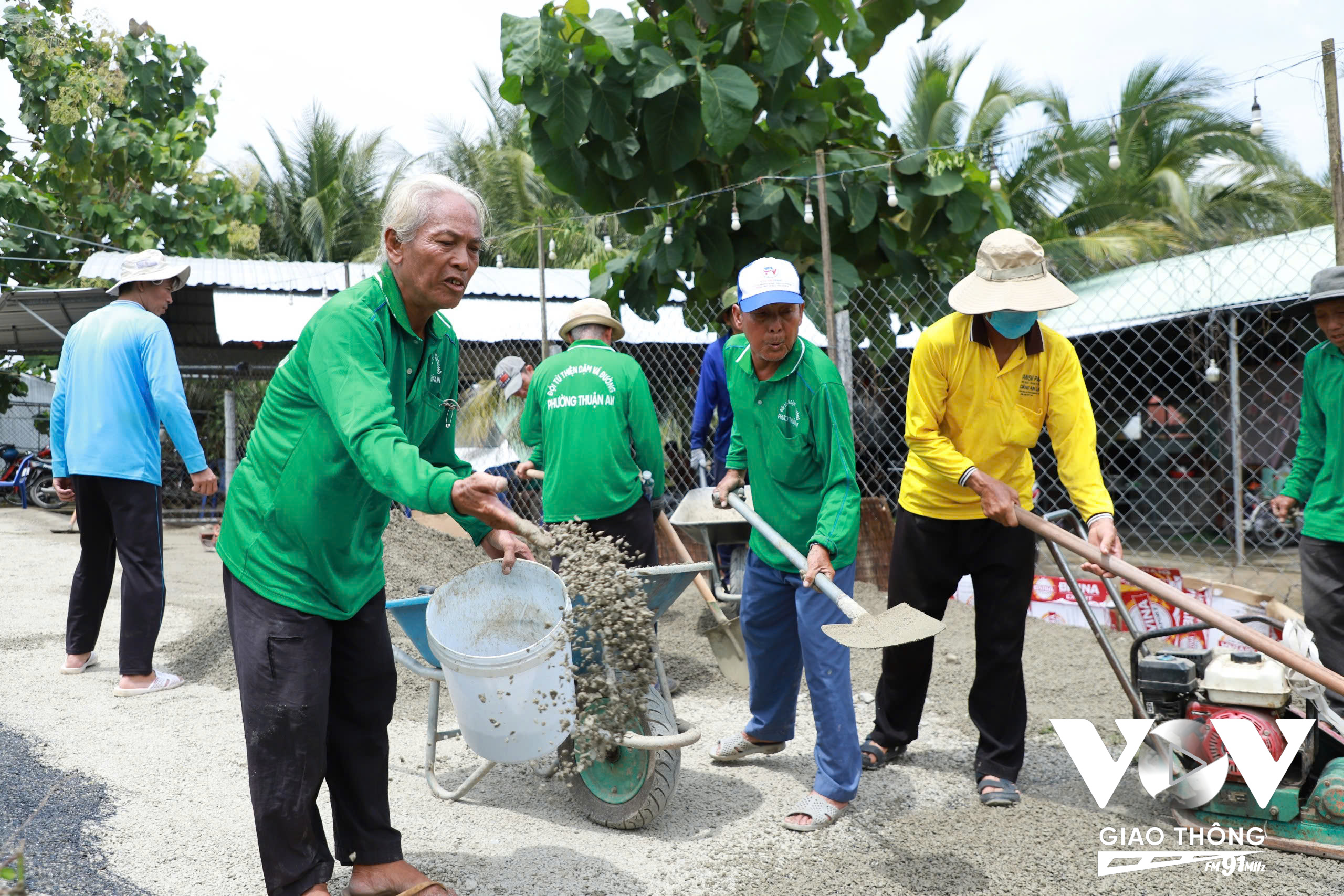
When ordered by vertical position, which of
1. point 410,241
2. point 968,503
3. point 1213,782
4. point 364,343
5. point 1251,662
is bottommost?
point 1213,782

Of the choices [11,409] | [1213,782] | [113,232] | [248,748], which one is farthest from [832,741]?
[11,409]

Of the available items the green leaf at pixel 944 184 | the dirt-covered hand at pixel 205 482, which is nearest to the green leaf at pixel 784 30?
the green leaf at pixel 944 184

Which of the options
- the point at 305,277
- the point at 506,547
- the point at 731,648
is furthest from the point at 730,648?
the point at 305,277

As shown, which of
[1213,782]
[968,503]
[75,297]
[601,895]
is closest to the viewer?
[601,895]

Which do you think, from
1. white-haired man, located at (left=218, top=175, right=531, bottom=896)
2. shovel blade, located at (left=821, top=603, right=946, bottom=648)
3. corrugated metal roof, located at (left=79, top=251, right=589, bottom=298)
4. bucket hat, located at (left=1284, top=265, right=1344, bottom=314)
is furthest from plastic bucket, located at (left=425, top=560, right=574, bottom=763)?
corrugated metal roof, located at (left=79, top=251, right=589, bottom=298)

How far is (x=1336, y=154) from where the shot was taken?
4141 millimetres

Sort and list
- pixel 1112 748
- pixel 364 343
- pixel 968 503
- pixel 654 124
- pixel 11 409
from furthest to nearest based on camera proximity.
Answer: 1. pixel 11 409
2. pixel 654 124
3. pixel 1112 748
4. pixel 968 503
5. pixel 364 343

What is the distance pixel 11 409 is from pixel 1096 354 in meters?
19.2

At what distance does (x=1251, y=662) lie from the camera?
3.22m

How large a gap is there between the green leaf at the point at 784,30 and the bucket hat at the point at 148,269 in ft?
12.3

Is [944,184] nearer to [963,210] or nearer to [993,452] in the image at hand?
[963,210]

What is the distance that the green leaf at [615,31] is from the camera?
21.5 ft

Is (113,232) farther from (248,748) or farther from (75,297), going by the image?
(248,748)

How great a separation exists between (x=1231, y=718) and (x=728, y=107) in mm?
4669
